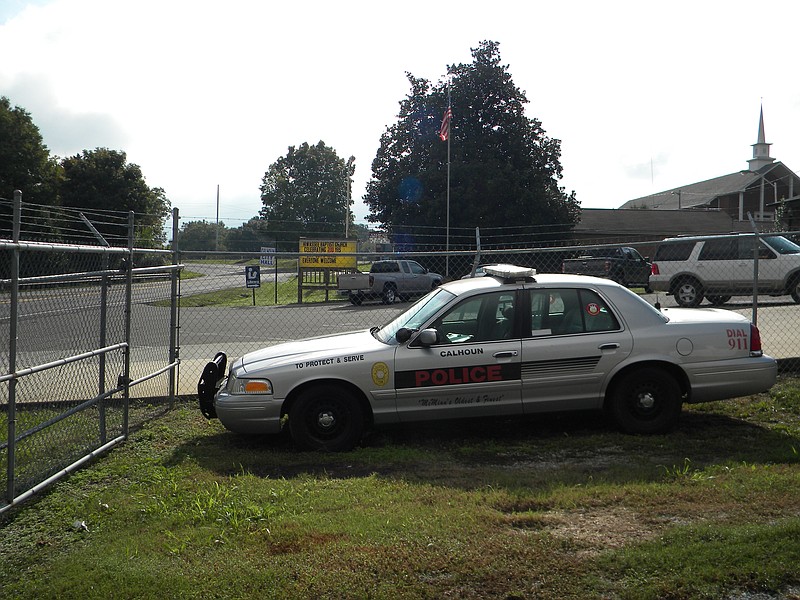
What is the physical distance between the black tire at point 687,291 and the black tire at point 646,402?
12.1 metres

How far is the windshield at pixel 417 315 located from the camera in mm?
7403

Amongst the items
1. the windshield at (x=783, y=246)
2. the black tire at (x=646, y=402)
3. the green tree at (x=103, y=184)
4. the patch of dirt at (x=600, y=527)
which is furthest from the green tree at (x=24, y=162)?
the patch of dirt at (x=600, y=527)

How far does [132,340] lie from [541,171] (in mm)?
38332

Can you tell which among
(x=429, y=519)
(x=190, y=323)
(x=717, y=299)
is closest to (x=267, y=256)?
(x=190, y=323)

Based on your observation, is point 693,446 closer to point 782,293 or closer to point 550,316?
point 550,316

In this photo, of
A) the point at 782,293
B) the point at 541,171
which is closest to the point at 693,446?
the point at 782,293

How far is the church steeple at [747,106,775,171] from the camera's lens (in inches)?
2817

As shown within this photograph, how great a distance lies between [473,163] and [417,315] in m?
36.2

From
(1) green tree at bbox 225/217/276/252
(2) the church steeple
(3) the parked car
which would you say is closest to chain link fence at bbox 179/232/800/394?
(3) the parked car

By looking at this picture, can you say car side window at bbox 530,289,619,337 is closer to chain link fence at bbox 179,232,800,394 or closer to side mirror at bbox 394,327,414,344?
side mirror at bbox 394,327,414,344

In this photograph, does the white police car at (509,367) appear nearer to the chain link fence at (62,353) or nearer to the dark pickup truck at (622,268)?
Answer: the chain link fence at (62,353)

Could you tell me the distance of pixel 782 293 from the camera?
17812 mm

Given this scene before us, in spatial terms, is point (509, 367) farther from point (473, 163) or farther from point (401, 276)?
point (473, 163)

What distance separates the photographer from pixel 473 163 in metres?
42.8
